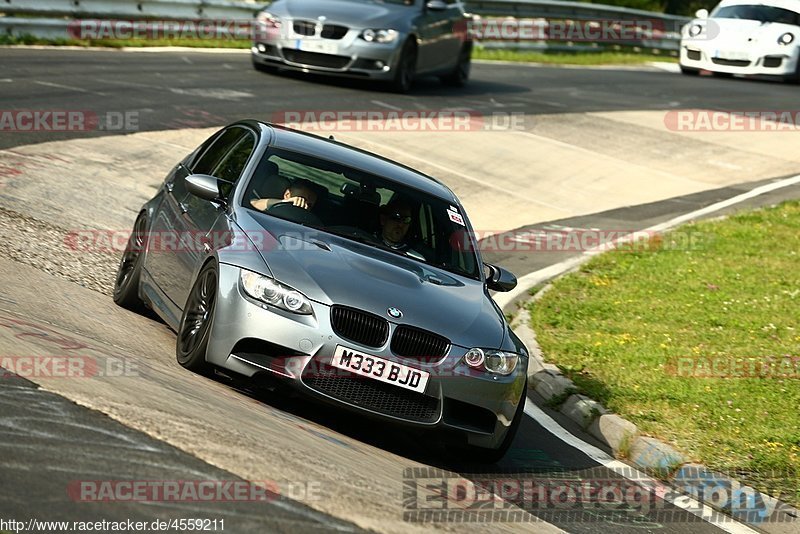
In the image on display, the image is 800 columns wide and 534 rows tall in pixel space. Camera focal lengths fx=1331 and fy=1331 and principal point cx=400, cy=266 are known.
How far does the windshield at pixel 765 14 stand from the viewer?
29.4 meters

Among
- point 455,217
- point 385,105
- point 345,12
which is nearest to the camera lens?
point 455,217

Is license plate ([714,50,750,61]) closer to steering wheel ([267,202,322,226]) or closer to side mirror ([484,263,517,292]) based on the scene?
side mirror ([484,263,517,292])

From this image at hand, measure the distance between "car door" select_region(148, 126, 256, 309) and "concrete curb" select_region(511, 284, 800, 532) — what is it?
2797mm

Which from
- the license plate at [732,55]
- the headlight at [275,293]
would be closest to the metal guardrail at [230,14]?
the license plate at [732,55]

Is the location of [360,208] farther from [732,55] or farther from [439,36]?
[732,55]

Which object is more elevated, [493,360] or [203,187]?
[203,187]

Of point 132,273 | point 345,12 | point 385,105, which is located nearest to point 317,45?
point 345,12

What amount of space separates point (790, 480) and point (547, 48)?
2672 cm

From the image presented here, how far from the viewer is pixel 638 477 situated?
8203 mm

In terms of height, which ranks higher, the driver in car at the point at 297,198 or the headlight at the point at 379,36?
the driver in car at the point at 297,198

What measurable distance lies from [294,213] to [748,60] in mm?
23557

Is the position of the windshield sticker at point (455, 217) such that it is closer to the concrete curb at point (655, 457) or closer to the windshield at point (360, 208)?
the windshield at point (360, 208)

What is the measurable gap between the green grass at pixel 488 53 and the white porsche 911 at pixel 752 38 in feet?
12.3

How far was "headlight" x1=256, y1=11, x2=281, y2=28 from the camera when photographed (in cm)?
2072
